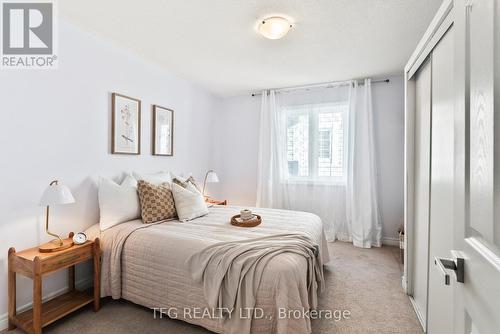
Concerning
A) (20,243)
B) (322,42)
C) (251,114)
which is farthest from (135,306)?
(251,114)

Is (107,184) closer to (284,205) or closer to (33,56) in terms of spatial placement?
(33,56)

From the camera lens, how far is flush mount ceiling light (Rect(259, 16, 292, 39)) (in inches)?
81.2

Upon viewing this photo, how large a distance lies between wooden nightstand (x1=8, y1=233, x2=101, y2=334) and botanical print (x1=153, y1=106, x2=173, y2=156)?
1488 millimetres

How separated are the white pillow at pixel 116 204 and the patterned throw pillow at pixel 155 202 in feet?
0.31

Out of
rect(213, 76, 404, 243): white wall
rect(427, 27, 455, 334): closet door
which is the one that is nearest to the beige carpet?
rect(427, 27, 455, 334): closet door

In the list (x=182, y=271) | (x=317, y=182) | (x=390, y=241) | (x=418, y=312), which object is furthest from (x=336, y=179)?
(x=182, y=271)

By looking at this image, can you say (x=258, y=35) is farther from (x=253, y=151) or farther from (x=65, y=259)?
(x=65, y=259)

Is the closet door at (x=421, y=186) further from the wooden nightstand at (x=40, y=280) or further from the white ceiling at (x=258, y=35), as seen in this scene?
the wooden nightstand at (x=40, y=280)

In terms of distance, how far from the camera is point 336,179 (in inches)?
151

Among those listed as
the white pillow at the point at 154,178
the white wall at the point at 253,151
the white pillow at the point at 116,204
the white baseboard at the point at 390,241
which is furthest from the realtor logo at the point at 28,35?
the white baseboard at the point at 390,241

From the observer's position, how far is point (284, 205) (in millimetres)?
4133

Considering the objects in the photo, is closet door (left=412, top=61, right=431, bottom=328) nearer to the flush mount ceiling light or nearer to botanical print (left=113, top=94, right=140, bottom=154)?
the flush mount ceiling light

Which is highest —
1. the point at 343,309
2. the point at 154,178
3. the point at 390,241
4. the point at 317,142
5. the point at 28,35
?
the point at 28,35

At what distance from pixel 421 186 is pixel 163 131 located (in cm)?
299
